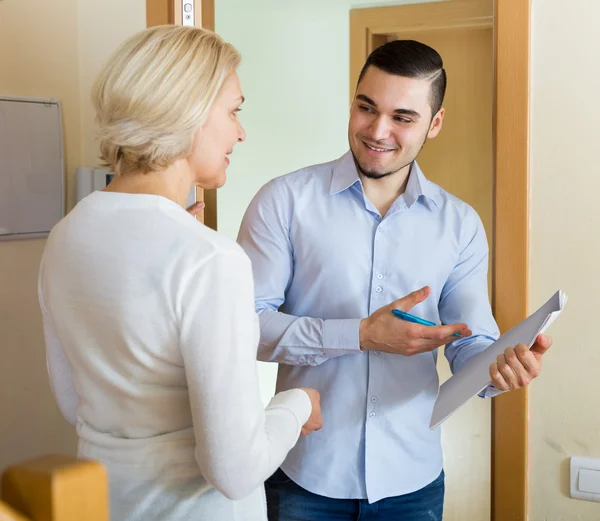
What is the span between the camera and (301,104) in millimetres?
1879

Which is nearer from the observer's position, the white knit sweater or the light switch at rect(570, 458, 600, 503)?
the white knit sweater

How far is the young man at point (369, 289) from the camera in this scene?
4.95ft

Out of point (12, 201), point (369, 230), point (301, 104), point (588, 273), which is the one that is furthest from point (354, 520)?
point (12, 201)

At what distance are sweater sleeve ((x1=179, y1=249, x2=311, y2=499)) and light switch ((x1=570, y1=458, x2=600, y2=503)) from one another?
968 mm

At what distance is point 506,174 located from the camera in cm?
167

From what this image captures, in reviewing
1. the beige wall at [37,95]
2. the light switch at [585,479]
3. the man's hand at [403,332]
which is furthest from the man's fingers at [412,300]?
the beige wall at [37,95]

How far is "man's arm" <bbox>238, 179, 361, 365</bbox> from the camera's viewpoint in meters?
1.44

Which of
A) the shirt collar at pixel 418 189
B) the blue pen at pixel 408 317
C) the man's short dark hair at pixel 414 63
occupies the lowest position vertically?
the blue pen at pixel 408 317

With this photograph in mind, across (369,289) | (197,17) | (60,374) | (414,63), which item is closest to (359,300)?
Result: (369,289)

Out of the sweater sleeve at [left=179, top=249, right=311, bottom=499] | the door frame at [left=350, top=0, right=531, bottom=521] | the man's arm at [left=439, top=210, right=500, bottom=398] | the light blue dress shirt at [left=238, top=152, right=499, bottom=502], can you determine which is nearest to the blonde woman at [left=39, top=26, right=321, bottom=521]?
the sweater sleeve at [left=179, top=249, right=311, bottom=499]

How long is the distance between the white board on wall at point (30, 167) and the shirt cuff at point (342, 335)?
1014mm

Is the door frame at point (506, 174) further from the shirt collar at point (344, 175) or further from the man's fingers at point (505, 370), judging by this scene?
the man's fingers at point (505, 370)

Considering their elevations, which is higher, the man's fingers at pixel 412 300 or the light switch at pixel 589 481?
the man's fingers at pixel 412 300

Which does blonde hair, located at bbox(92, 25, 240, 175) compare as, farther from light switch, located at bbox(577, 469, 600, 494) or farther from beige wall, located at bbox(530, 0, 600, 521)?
light switch, located at bbox(577, 469, 600, 494)
